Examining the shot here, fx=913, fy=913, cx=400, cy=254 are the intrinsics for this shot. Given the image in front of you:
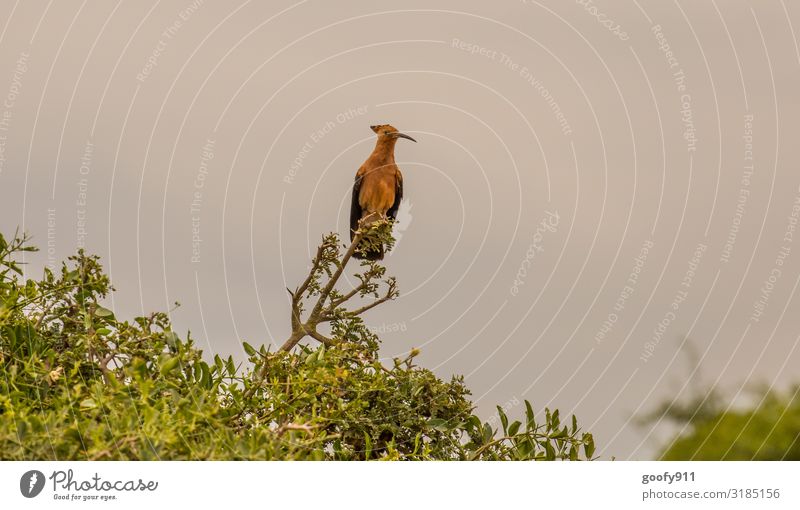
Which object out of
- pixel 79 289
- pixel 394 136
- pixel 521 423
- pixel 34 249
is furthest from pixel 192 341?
pixel 394 136

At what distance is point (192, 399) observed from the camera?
3.88 meters

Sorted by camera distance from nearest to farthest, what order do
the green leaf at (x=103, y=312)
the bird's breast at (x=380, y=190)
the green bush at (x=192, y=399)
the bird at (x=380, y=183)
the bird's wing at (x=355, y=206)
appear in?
the green bush at (x=192, y=399) → the green leaf at (x=103, y=312) → the bird at (x=380, y=183) → the bird's breast at (x=380, y=190) → the bird's wing at (x=355, y=206)

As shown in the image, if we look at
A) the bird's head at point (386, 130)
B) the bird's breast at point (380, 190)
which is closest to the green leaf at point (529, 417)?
the bird's head at point (386, 130)

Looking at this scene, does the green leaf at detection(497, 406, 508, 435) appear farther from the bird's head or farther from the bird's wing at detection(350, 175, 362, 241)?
the bird's wing at detection(350, 175, 362, 241)

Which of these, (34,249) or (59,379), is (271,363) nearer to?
(59,379)

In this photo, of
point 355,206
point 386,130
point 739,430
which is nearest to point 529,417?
point 739,430

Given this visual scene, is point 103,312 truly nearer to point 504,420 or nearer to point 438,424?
point 438,424
